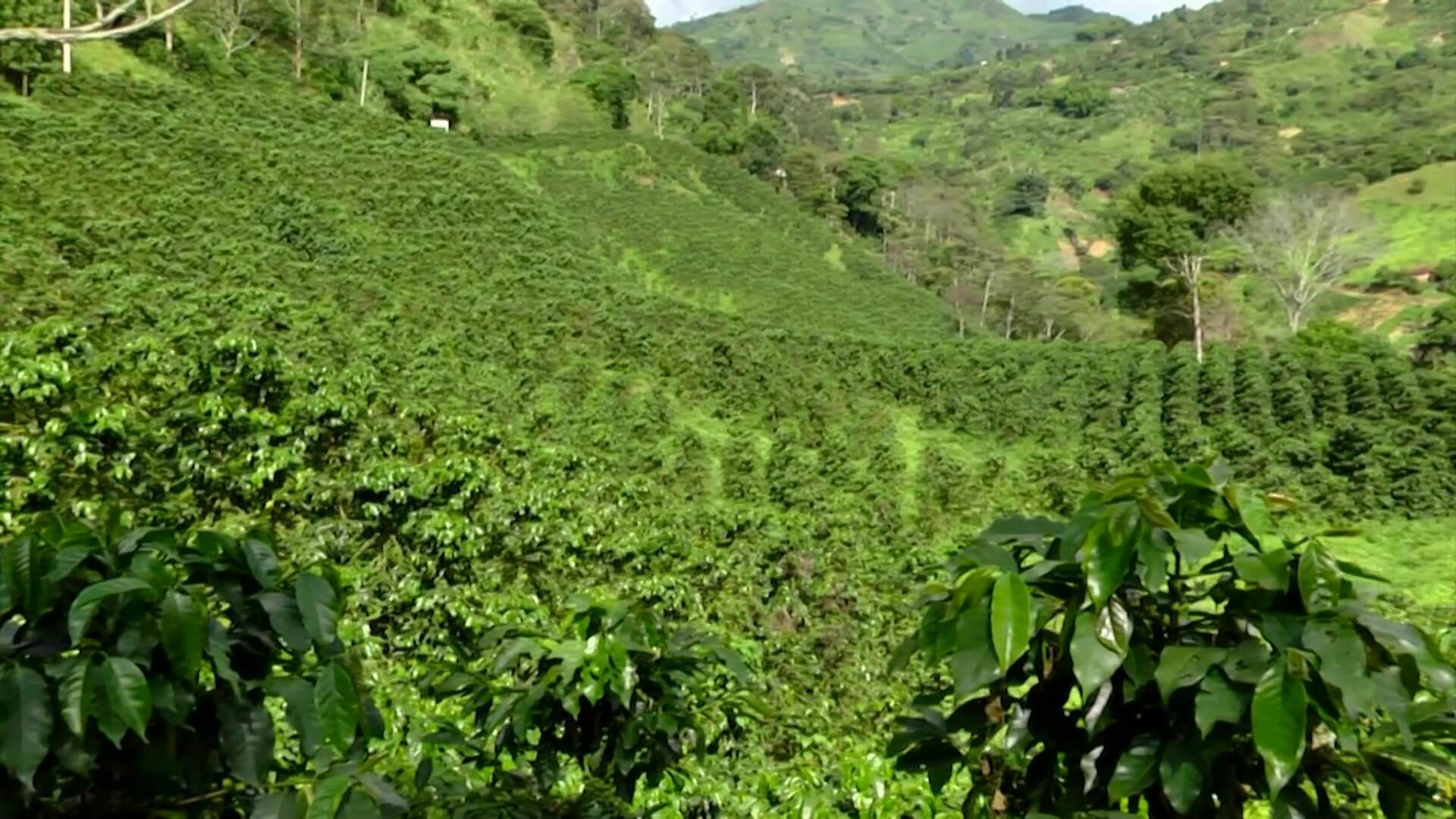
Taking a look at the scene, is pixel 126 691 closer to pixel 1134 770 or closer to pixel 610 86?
Answer: pixel 1134 770

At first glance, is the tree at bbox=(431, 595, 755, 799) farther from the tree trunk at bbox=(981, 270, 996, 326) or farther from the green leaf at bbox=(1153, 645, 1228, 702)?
the tree trunk at bbox=(981, 270, 996, 326)

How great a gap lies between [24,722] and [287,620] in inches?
12.1

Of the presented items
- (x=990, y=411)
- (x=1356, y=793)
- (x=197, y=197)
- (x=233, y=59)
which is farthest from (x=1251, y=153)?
(x=1356, y=793)

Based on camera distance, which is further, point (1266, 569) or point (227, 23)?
point (227, 23)

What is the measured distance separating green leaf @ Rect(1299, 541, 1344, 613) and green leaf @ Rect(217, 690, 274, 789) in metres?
1.36

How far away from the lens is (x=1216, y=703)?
1115mm

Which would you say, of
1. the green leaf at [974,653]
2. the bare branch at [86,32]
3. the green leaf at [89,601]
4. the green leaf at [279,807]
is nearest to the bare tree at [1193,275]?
the green leaf at [974,653]

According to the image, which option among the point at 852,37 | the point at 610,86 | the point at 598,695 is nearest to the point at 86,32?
the point at 598,695

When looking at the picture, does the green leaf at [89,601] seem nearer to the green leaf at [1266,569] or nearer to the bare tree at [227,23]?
the green leaf at [1266,569]

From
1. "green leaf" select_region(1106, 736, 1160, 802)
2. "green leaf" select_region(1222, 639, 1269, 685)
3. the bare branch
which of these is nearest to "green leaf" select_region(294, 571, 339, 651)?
the bare branch

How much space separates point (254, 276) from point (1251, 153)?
2581 inches

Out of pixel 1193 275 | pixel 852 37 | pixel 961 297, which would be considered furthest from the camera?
pixel 852 37

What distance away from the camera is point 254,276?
14.4 meters

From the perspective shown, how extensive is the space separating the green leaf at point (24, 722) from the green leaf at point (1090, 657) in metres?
1.20
